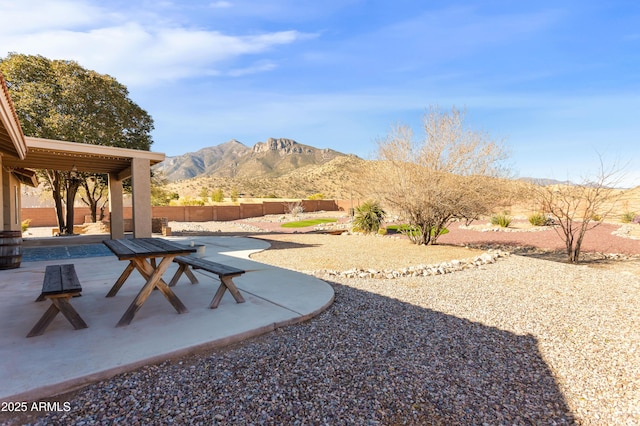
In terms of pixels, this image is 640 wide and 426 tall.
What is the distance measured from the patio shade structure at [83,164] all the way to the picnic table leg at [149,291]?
182 inches

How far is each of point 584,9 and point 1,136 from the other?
13405mm

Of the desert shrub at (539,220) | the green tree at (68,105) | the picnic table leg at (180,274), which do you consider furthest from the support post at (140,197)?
the desert shrub at (539,220)

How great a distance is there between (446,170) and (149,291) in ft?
27.9

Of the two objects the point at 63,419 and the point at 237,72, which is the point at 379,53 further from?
the point at 63,419

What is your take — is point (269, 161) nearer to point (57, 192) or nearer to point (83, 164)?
point (57, 192)

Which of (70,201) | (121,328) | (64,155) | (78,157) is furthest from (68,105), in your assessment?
(121,328)

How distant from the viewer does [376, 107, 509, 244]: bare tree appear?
966cm

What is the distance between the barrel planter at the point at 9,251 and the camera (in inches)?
272

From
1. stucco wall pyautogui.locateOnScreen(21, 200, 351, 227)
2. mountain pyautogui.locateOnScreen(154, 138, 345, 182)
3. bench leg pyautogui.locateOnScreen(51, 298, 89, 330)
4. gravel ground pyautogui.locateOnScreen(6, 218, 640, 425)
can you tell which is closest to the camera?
gravel ground pyautogui.locateOnScreen(6, 218, 640, 425)

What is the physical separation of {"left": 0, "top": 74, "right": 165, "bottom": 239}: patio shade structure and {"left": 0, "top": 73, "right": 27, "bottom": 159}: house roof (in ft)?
0.11

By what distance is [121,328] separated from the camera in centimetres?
349

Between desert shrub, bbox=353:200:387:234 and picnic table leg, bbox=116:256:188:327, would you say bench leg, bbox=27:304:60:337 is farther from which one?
desert shrub, bbox=353:200:387:234

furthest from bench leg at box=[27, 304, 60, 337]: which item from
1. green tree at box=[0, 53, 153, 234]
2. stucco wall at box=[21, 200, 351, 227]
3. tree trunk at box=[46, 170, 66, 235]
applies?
stucco wall at box=[21, 200, 351, 227]

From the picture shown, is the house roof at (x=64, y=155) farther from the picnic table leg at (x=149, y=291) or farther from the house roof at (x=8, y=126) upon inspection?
the picnic table leg at (x=149, y=291)
